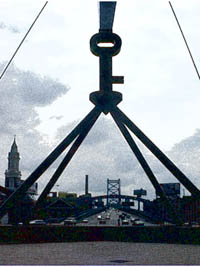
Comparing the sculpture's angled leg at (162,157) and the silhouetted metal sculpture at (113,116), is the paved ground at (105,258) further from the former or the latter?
the silhouetted metal sculpture at (113,116)

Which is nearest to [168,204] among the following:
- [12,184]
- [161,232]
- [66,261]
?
[161,232]

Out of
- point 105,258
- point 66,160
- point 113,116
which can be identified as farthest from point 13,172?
point 105,258

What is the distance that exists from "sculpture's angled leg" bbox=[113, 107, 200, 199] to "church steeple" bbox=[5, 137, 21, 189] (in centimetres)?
10021

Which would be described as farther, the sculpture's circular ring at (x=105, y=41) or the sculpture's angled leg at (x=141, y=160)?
the sculpture's angled leg at (x=141, y=160)

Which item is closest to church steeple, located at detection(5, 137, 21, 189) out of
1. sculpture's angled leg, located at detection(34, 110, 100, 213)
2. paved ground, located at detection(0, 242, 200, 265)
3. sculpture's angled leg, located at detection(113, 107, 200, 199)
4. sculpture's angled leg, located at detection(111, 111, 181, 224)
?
sculpture's angled leg, located at detection(34, 110, 100, 213)

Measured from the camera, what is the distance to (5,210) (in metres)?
17.7

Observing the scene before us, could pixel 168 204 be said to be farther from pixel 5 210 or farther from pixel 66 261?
pixel 66 261

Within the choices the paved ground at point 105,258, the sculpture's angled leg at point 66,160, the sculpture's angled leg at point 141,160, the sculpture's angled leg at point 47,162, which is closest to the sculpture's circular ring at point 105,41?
the sculpture's angled leg at point 47,162

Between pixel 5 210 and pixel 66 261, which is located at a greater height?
pixel 5 210

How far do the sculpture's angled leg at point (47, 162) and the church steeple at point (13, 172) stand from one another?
327 ft

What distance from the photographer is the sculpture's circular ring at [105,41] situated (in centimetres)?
1911

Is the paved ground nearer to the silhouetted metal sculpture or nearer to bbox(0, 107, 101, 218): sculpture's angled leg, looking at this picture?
bbox(0, 107, 101, 218): sculpture's angled leg

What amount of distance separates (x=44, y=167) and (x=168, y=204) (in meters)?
6.00

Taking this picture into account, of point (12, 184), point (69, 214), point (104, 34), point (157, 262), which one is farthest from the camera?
point (12, 184)
